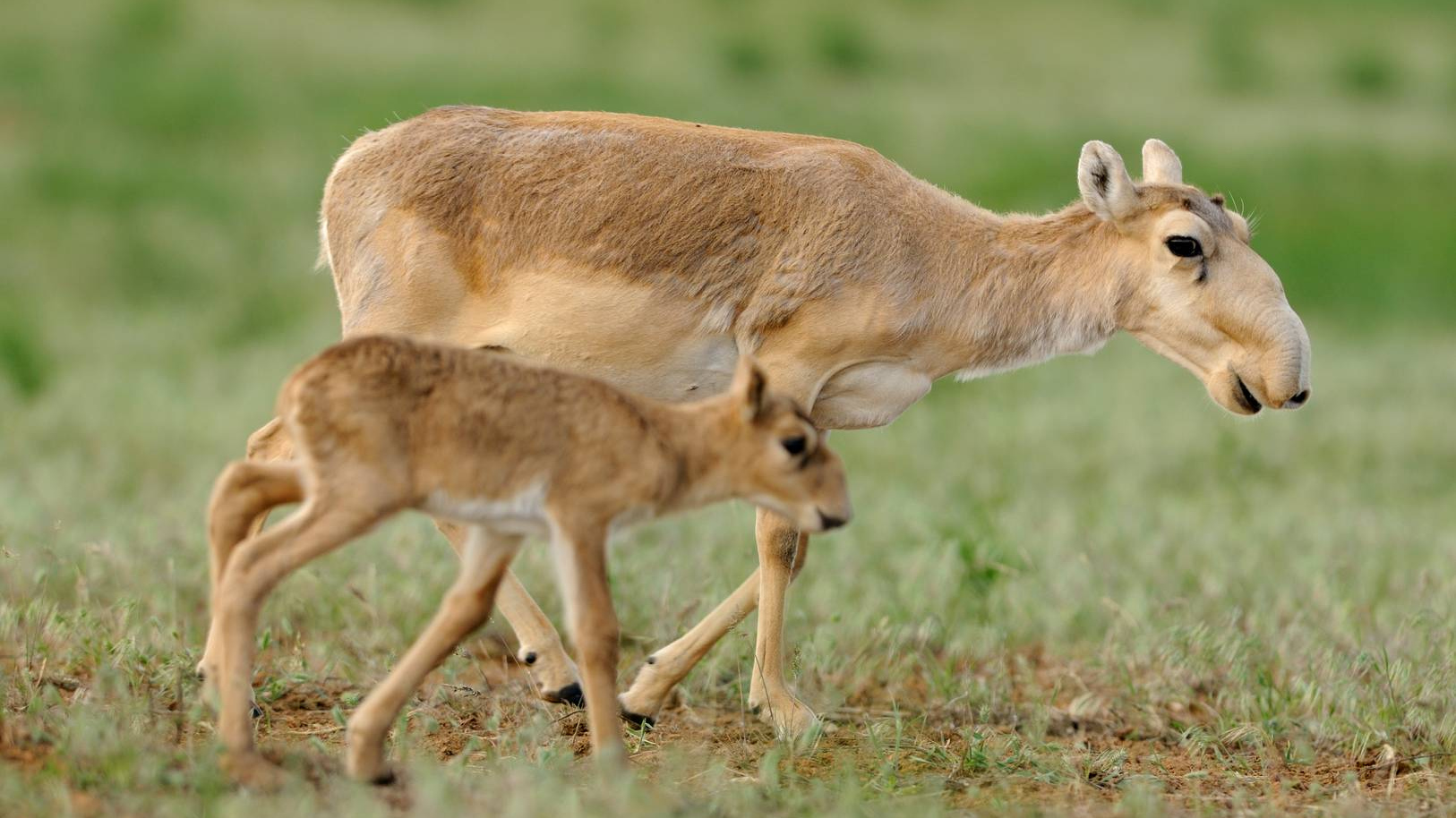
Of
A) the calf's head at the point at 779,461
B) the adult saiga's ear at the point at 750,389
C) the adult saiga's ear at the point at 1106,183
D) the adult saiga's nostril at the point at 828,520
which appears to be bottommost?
the adult saiga's nostril at the point at 828,520

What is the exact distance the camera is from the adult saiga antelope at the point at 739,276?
22.2ft

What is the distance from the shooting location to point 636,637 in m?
7.54

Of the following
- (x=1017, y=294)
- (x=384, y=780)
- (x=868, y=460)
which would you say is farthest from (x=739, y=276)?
(x=868, y=460)

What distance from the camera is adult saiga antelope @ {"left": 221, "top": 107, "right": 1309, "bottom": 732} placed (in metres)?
6.78

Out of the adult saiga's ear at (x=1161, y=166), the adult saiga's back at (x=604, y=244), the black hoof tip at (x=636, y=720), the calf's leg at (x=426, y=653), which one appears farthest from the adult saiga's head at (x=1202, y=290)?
the calf's leg at (x=426, y=653)

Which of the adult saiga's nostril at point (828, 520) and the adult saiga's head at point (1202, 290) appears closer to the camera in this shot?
the adult saiga's nostril at point (828, 520)

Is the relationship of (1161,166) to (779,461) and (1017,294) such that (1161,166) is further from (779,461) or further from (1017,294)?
(779,461)

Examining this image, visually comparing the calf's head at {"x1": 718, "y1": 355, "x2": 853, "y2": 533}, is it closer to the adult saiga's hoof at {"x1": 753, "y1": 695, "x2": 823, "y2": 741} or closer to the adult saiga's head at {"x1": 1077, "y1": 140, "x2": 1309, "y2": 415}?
the adult saiga's hoof at {"x1": 753, "y1": 695, "x2": 823, "y2": 741}

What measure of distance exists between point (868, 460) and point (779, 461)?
7.99 metres

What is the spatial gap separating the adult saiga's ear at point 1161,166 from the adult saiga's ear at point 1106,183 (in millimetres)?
417

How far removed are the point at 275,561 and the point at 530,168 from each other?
7.94 ft

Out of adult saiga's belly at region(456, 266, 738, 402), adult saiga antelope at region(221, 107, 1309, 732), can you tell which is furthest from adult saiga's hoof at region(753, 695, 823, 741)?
adult saiga's belly at region(456, 266, 738, 402)

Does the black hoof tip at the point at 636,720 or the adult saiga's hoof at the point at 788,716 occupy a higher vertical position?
the adult saiga's hoof at the point at 788,716

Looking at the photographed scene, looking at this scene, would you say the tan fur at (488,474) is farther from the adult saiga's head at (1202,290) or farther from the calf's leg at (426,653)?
the adult saiga's head at (1202,290)
